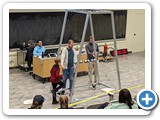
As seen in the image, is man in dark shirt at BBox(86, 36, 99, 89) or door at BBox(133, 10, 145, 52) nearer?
door at BBox(133, 10, 145, 52)

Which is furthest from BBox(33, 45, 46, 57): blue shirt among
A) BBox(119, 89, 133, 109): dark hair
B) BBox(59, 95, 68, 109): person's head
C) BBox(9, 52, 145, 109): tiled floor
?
BBox(119, 89, 133, 109): dark hair

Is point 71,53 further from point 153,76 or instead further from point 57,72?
point 153,76

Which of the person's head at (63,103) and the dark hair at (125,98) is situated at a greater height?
the dark hair at (125,98)

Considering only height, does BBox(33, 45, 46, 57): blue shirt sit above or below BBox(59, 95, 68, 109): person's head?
above

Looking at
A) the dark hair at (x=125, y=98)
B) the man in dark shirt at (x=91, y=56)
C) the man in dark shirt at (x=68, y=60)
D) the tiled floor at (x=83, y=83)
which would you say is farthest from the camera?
the man in dark shirt at (x=91, y=56)

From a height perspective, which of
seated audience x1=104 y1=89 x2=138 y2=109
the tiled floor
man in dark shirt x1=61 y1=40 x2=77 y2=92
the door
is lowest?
the tiled floor

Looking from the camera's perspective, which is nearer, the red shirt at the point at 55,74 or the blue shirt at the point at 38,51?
the red shirt at the point at 55,74

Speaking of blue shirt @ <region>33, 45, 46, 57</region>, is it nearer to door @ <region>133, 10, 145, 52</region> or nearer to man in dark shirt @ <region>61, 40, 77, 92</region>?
man in dark shirt @ <region>61, 40, 77, 92</region>

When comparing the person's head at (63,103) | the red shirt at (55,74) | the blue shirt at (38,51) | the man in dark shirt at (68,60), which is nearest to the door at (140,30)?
the person's head at (63,103)

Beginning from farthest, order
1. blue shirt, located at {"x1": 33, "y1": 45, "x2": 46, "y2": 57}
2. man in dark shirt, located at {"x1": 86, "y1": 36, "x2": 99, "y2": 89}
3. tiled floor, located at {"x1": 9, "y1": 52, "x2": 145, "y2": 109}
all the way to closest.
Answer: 1. blue shirt, located at {"x1": 33, "y1": 45, "x2": 46, "y2": 57}
2. man in dark shirt, located at {"x1": 86, "y1": 36, "x2": 99, "y2": 89}
3. tiled floor, located at {"x1": 9, "y1": 52, "x2": 145, "y2": 109}

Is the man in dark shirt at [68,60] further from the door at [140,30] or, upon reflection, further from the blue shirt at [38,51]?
the blue shirt at [38,51]
